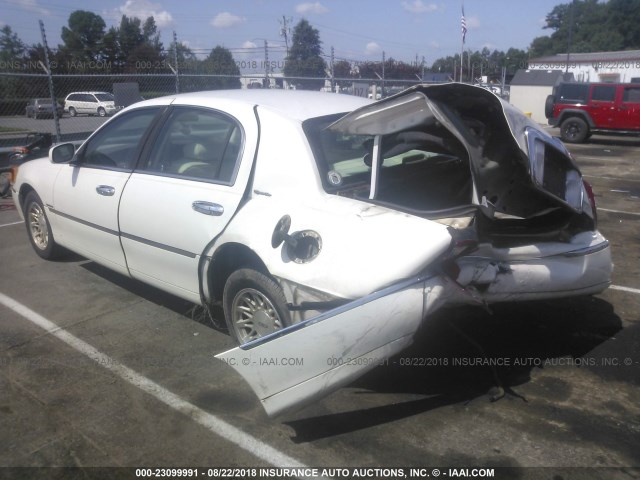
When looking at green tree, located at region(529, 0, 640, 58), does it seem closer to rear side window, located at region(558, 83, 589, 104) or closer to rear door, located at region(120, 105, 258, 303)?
rear side window, located at region(558, 83, 589, 104)

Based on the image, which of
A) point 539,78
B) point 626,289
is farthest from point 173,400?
point 539,78

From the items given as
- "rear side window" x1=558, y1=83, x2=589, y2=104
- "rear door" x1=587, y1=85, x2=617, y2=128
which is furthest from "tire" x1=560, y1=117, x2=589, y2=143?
"rear side window" x1=558, y1=83, x2=589, y2=104

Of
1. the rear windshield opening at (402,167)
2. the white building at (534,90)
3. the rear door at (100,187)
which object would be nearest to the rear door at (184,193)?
the rear door at (100,187)

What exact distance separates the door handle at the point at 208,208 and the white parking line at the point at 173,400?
3.61ft

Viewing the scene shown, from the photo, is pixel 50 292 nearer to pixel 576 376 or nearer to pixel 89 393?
pixel 89 393

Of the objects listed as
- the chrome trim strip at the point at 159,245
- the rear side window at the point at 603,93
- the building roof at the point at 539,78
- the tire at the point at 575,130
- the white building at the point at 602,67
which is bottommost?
the tire at the point at 575,130

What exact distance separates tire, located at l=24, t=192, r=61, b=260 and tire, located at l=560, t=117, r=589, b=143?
16.5 m

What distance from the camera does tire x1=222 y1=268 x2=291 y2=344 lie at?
125 inches

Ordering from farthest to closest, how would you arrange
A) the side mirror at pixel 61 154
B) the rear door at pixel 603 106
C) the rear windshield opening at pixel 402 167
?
the rear door at pixel 603 106 < the side mirror at pixel 61 154 < the rear windshield opening at pixel 402 167

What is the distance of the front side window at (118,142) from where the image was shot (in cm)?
438

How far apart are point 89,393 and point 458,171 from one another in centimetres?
283

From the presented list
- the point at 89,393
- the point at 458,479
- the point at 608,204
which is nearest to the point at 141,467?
the point at 89,393

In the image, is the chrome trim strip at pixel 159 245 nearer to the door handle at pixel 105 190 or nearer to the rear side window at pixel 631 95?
the door handle at pixel 105 190

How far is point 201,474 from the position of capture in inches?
105
